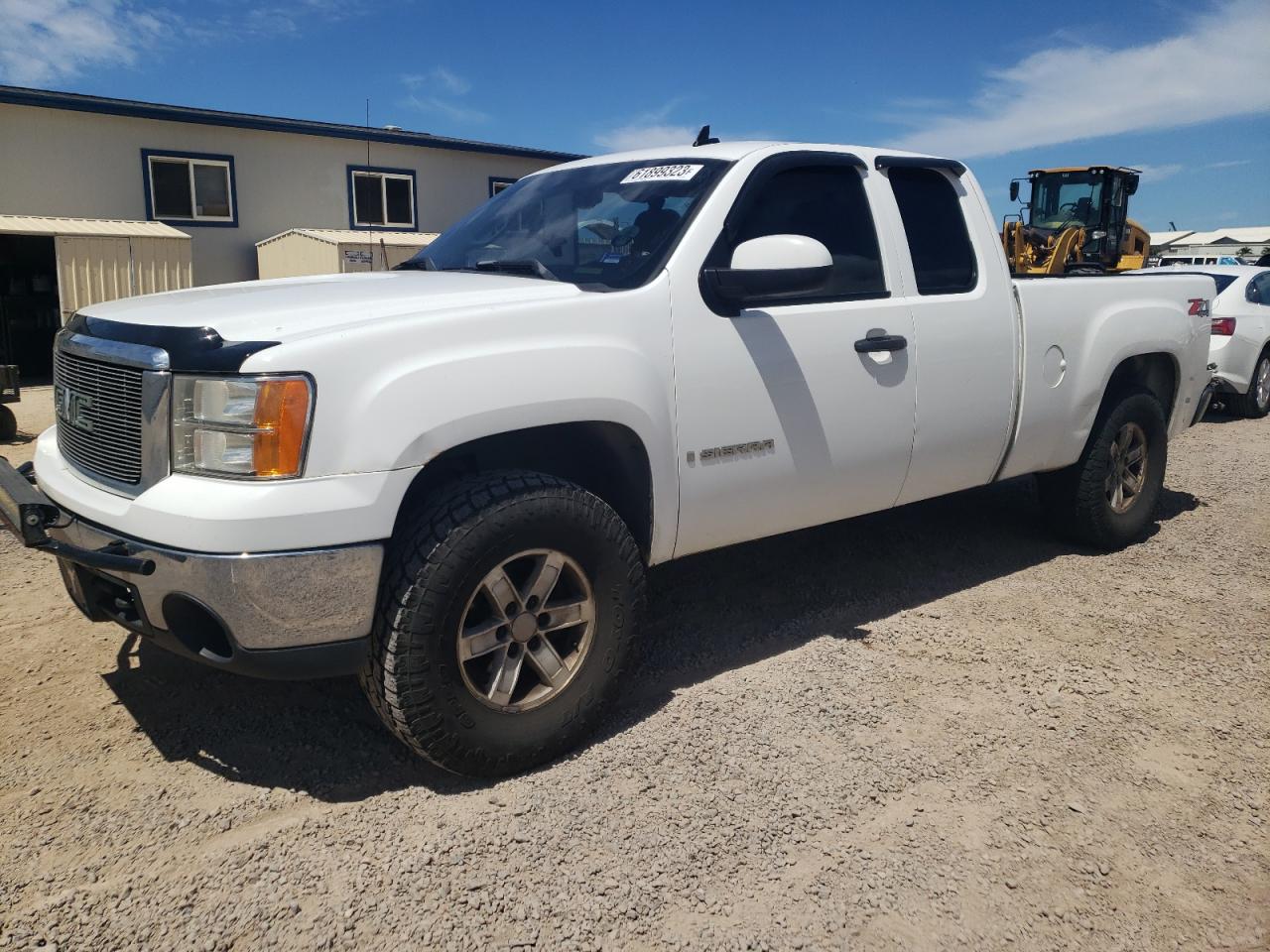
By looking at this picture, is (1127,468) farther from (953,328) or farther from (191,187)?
(191,187)

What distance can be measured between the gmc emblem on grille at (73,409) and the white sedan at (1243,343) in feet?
34.0

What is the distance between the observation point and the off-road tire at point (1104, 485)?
4.95 meters

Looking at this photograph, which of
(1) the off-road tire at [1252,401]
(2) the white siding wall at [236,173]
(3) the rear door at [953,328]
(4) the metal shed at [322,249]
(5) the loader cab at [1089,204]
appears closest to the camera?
(3) the rear door at [953,328]

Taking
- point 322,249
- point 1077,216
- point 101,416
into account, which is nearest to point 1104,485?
point 101,416

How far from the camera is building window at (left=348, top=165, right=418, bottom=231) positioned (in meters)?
18.6

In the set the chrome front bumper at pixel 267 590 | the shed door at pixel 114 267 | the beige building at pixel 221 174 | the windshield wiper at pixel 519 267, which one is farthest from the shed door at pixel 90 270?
the chrome front bumper at pixel 267 590

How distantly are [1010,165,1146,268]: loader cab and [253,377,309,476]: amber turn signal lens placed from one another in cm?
1823

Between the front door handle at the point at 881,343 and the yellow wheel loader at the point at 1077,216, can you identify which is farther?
the yellow wheel loader at the point at 1077,216

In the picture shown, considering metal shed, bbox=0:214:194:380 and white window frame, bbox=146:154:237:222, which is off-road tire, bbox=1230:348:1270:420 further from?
white window frame, bbox=146:154:237:222

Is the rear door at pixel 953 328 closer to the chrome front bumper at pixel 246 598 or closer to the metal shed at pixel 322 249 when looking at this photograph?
the chrome front bumper at pixel 246 598

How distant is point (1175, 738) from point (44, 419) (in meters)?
10.9

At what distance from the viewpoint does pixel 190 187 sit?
1695 centimetres

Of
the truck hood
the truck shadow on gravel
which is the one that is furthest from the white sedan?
the truck hood

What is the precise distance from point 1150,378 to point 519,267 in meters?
3.66
